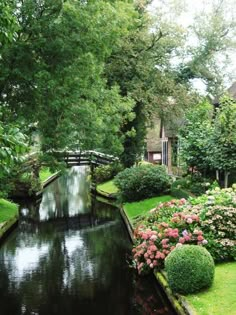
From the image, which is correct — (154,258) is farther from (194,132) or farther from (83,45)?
(194,132)

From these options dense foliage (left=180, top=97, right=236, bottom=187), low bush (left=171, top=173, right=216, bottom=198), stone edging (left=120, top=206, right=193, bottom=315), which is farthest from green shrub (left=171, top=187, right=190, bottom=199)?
stone edging (left=120, top=206, right=193, bottom=315)

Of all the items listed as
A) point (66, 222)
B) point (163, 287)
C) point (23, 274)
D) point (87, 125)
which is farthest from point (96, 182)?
point (163, 287)

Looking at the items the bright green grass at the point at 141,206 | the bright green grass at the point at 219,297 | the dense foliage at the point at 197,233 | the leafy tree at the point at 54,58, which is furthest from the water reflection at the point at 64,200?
the bright green grass at the point at 219,297

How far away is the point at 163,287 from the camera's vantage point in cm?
1214

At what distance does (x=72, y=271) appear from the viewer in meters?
15.2

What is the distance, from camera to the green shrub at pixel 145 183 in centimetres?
2527

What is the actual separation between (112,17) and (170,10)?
60.7ft

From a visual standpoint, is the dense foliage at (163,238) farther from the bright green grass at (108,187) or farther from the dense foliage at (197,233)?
the bright green grass at (108,187)

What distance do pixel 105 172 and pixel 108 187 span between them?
7.92 ft

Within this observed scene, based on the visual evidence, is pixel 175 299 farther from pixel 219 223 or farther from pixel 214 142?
pixel 214 142

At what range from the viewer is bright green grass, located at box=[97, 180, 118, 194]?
111ft

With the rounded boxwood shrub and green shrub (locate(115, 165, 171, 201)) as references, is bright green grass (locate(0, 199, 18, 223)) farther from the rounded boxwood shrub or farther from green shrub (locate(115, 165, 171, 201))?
the rounded boxwood shrub

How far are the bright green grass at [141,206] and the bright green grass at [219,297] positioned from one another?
36.1 feet

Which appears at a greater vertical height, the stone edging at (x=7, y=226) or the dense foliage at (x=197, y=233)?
the dense foliage at (x=197, y=233)
